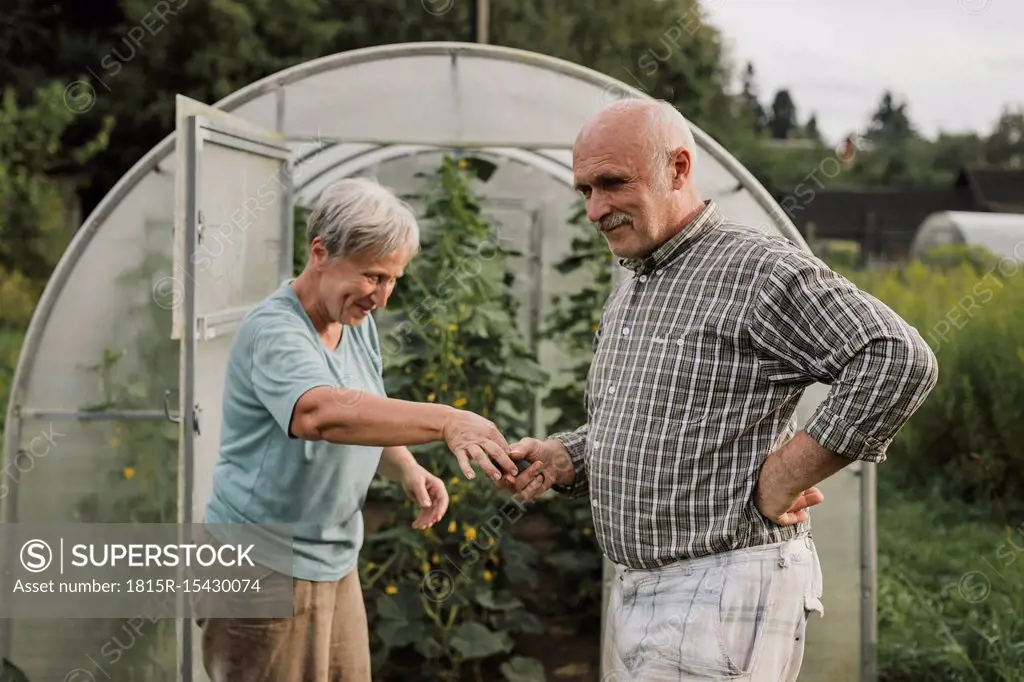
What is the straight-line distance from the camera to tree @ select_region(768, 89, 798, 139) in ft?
131

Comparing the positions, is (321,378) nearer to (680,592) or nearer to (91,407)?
(680,592)

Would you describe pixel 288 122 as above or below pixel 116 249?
above

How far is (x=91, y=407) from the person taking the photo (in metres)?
4.87

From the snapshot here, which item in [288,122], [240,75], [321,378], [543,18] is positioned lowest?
[321,378]

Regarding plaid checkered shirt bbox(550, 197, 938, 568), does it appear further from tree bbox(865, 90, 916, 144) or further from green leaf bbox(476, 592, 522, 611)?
tree bbox(865, 90, 916, 144)

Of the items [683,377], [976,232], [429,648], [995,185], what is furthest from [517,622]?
[995,185]

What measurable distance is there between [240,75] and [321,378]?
780 inches

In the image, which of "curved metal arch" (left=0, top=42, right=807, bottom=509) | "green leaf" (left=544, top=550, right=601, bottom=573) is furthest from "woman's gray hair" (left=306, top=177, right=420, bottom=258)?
"green leaf" (left=544, top=550, right=601, bottom=573)

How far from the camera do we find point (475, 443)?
2.85 m

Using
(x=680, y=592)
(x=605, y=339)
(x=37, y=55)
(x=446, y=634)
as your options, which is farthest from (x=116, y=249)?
(x=37, y=55)

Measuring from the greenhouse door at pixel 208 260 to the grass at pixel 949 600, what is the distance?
318cm

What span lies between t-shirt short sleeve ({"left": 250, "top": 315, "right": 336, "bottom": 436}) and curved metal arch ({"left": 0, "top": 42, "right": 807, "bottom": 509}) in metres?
1.98

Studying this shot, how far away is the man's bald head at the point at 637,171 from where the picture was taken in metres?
2.62

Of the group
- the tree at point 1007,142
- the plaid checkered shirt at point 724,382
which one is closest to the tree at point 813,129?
the tree at point 1007,142
